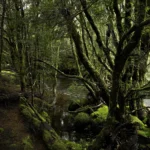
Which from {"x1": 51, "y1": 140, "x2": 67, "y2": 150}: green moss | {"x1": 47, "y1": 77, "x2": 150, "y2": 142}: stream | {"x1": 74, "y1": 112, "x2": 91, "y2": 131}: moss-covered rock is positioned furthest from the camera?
{"x1": 74, "y1": 112, "x2": 91, "y2": 131}: moss-covered rock

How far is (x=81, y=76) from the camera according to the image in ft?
32.7

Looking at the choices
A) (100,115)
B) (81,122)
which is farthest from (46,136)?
(100,115)

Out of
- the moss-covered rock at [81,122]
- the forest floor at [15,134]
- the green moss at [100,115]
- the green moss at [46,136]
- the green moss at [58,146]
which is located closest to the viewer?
the forest floor at [15,134]

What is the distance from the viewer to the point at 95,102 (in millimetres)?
14844

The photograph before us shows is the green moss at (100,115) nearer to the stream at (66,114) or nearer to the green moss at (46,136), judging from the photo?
the stream at (66,114)

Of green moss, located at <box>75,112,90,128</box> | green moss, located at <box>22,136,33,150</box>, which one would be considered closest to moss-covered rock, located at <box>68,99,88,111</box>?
green moss, located at <box>75,112,90,128</box>

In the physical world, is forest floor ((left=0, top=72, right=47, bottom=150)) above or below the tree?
below

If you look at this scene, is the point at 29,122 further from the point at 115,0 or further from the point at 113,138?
the point at 115,0

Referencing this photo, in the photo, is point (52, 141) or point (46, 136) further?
point (46, 136)

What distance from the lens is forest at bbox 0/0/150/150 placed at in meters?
6.61

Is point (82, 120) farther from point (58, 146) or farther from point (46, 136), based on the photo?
point (58, 146)

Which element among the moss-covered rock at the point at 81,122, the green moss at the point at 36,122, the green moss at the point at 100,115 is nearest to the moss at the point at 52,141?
the green moss at the point at 36,122

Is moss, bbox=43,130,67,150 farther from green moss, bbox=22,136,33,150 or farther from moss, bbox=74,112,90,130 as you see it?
moss, bbox=74,112,90,130

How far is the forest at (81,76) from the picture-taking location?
6605 mm
